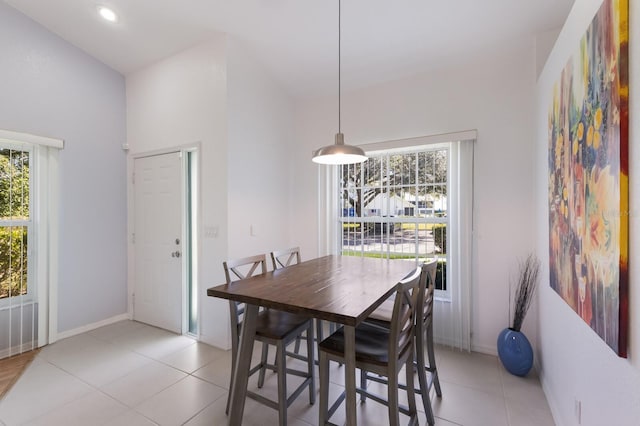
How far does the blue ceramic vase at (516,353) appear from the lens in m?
2.32

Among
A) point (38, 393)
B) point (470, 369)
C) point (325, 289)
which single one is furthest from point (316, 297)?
point (38, 393)

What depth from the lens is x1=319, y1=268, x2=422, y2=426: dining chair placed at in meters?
1.44

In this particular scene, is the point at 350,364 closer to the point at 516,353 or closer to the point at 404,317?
the point at 404,317

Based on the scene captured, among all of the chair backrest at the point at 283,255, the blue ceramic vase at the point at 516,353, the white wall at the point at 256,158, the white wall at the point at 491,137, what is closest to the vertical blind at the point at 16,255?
the white wall at the point at 256,158

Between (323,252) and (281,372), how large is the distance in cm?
197

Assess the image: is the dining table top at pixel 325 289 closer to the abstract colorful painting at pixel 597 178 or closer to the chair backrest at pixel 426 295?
the chair backrest at pixel 426 295

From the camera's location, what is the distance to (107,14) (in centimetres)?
280

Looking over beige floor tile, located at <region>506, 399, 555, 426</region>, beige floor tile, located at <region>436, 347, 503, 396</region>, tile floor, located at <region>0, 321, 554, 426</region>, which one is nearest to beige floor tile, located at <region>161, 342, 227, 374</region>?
tile floor, located at <region>0, 321, 554, 426</region>

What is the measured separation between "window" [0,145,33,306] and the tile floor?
722mm

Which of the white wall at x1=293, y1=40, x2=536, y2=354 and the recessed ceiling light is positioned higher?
the recessed ceiling light

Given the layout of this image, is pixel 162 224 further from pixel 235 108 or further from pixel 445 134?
pixel 445 134

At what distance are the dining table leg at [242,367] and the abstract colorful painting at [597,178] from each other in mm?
1644

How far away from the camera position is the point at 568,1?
215 centimetres

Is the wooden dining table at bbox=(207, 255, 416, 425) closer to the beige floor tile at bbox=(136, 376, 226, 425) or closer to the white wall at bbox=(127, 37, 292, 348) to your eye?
the beige floor tile at bbox=(136, 376, 226, 425)
